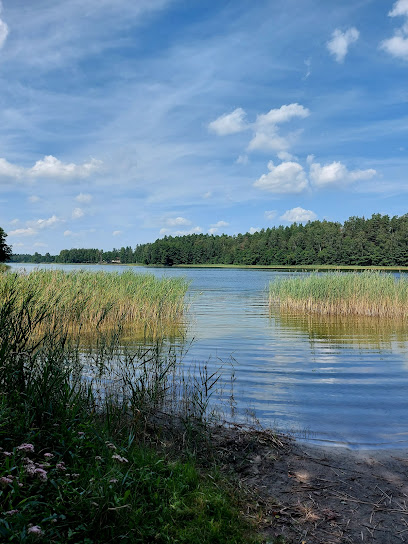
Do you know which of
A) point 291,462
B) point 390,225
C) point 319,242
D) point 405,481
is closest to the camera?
point 405,481

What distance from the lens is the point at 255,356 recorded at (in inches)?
456

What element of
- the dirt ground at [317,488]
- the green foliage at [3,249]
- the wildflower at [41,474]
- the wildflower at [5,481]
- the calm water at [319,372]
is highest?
the green foliage at [3,249]

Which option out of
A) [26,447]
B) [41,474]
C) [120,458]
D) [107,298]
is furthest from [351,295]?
[41,474]

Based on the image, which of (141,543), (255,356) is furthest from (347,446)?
(255,356)

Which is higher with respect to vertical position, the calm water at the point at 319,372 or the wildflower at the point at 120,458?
the wildflower at the point at 120,458

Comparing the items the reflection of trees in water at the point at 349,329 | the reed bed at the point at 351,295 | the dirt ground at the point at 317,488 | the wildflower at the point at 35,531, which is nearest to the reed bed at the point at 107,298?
the reflection of trees in water at the point at 349,329

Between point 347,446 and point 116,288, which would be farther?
point 116,288

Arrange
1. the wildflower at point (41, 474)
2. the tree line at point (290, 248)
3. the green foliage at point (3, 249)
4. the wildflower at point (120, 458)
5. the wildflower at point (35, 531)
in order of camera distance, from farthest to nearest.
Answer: the tree line at point (290, 248), the green foliage at point (3, 249), the wildflower at point (120, 458), the wildflower at point (41, 474), the wildflower at point (35, 531)

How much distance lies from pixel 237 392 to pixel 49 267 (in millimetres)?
12046

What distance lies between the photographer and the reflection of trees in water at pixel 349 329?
555 inches

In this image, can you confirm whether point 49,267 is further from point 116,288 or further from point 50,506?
point 50,506

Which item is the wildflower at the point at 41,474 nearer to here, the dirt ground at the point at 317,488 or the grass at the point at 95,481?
the grass at the point at 95,481

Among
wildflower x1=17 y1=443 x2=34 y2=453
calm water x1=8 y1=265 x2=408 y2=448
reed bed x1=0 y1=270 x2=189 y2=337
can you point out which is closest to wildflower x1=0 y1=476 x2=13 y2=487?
wildflower x1=17 y1=443 x2=34 y2=453

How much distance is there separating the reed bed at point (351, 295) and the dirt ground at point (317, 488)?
15.9 m
